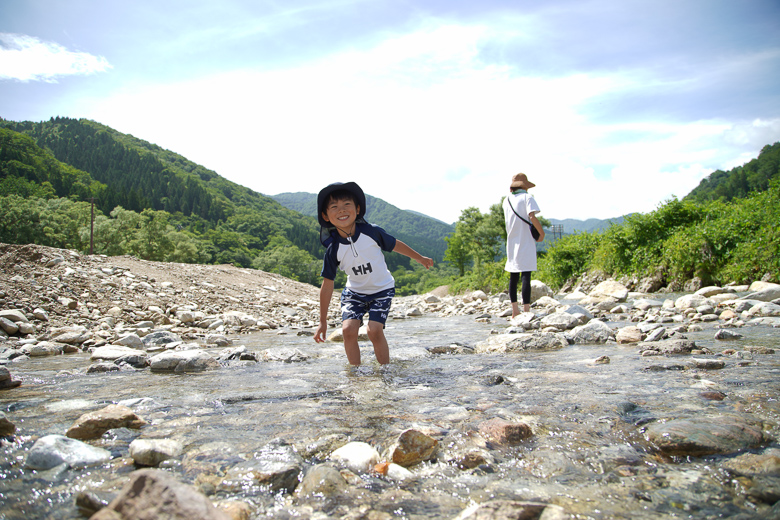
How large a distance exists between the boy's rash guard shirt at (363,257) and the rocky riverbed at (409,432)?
2.91 ft

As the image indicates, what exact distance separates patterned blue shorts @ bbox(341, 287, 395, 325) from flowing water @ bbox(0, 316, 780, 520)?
596 mm

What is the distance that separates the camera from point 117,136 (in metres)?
182

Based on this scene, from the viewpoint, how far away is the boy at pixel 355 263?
14.1 feet

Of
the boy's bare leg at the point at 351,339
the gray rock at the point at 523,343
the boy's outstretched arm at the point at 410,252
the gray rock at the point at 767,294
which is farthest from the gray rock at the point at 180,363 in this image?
the gray rock at the point at 767,294

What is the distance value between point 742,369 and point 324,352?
4.38m

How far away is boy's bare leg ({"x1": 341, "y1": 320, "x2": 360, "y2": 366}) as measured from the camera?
14.2 feet

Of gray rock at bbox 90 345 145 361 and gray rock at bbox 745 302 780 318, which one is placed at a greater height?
gray rock at bbox 745 302 780 318

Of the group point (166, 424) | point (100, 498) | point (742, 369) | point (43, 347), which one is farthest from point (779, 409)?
point (43, 347)

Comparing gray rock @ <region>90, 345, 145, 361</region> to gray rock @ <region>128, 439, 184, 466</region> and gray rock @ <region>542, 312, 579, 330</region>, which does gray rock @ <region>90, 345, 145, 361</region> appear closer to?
gray rock @ <region>128, 439, 184, 466</region>

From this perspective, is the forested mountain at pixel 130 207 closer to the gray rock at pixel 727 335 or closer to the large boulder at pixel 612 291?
the large boulder at pixel 612 291

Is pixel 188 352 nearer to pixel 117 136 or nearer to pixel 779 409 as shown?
pixel 779 409

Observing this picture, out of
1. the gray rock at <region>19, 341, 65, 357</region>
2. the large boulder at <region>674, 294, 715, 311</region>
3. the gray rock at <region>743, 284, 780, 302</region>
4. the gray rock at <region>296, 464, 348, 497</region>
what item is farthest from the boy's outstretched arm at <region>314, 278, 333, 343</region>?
the gray rock at <region>743, 284, 780, 302</region>

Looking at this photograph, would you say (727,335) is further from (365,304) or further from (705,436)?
(365,304)

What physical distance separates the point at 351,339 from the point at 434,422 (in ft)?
7.23
